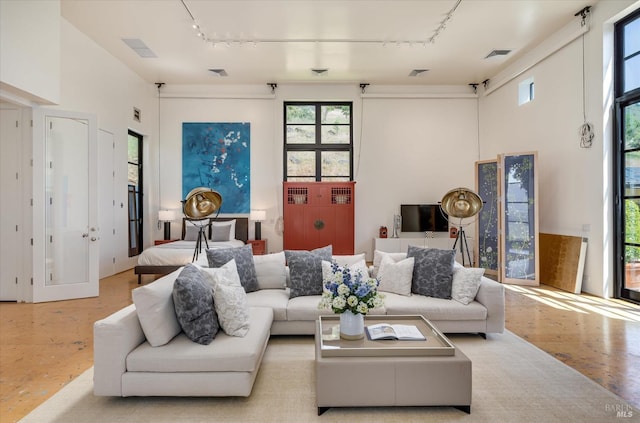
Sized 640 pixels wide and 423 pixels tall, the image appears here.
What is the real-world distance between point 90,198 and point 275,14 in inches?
149

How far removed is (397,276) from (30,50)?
16.5 ft

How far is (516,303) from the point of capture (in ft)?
16.8

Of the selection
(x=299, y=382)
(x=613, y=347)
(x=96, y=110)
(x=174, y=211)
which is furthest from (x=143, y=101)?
(x=613, y=347)

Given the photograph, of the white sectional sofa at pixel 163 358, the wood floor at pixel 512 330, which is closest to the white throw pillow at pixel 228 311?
the white sectional sofa at pixel 163 358

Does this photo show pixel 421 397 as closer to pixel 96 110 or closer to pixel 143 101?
pixel 96 110

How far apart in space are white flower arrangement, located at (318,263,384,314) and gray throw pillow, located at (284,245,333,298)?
45.4 inches

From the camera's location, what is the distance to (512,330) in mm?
3986

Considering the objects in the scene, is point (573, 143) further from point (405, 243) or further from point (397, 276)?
point (397, 276)

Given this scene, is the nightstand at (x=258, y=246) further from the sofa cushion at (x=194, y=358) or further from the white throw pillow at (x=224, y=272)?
the sofa cushion at (x=194, y=358)

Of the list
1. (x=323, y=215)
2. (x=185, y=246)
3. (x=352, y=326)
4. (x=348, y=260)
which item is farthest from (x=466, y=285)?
(x=185, y=246)

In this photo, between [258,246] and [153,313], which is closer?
[153,313]

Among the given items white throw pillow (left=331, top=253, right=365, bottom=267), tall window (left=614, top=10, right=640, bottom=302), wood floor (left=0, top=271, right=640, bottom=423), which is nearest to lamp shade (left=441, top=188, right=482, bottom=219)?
wood floor (left=0, top=271, right=640, bottom=423)

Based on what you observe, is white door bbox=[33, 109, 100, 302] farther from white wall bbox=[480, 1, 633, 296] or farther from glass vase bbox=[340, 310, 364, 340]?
white wall bbox=[480, 1, 633, 296]

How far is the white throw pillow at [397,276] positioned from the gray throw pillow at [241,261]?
4.53ft
